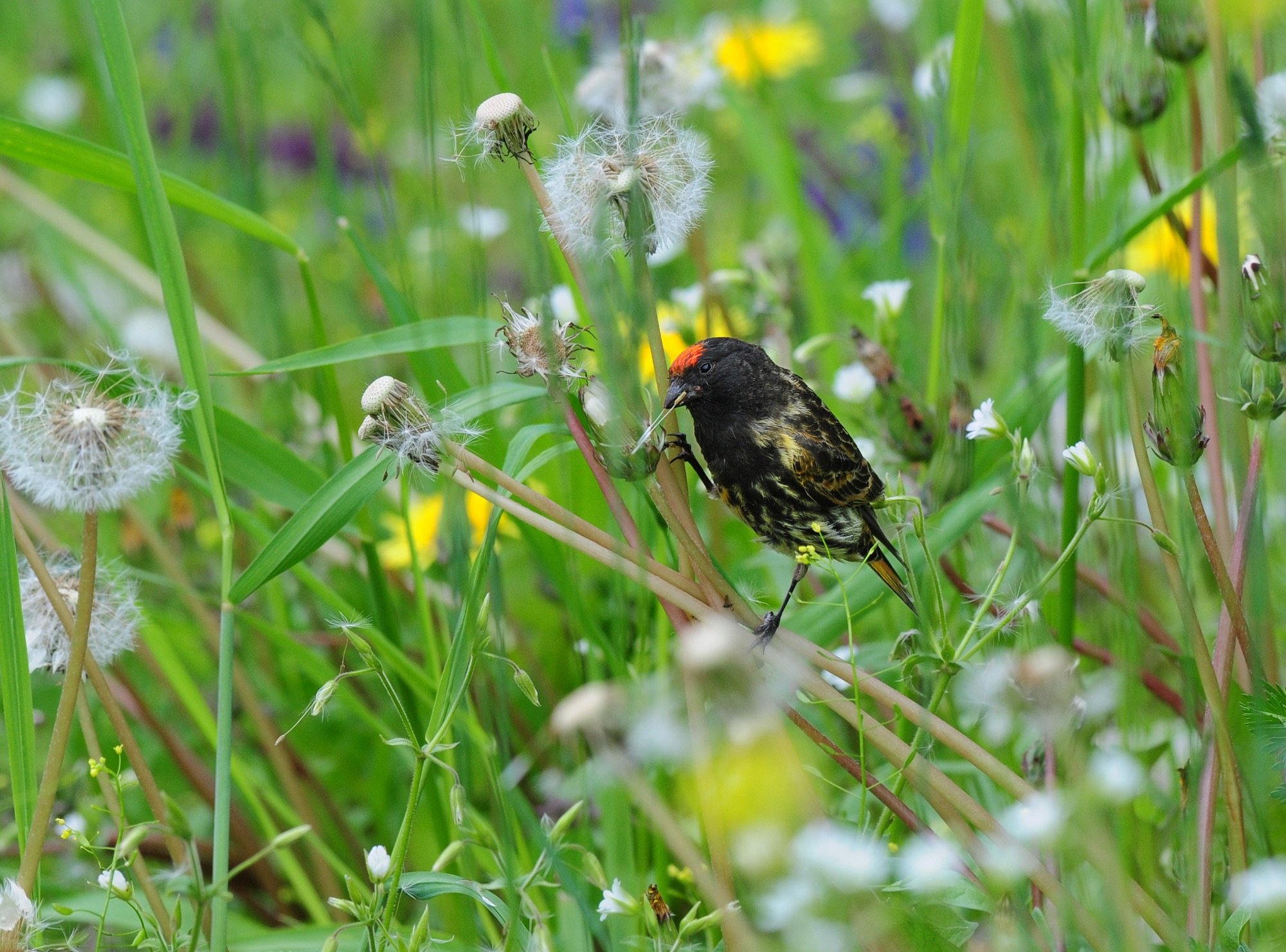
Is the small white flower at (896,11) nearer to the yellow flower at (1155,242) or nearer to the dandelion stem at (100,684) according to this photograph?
the yellow flower at (1155,242)

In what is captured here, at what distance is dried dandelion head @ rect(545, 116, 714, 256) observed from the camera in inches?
49.4

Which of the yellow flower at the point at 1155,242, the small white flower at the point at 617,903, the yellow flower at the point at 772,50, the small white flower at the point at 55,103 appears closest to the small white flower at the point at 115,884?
the small white flower at the point at 617,903

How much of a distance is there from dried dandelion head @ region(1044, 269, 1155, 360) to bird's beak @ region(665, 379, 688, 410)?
537 mm

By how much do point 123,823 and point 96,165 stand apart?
2.72ft

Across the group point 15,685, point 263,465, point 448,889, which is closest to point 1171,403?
point 448,889

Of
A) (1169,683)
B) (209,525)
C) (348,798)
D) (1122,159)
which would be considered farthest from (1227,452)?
(209,525)

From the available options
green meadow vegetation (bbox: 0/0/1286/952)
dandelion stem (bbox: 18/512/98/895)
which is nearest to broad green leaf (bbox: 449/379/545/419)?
green meadow vegetation (bbox: 0/0/1286/952)

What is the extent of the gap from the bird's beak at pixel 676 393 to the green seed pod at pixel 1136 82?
2.53 feet

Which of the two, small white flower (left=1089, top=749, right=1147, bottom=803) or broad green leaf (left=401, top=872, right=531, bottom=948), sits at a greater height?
small white flower (left=1089, top=749, right=1147, bottom=803)

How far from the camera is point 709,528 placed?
2.46 metres

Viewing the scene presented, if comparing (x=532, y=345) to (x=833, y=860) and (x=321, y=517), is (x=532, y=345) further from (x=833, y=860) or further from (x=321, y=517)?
(x=833, y=860)

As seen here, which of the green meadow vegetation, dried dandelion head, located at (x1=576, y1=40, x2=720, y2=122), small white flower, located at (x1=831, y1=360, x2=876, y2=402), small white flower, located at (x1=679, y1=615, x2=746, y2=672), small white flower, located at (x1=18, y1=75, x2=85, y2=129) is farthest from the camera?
small white flower, located at (x1=18, y1=75, x2=85, y2=129)

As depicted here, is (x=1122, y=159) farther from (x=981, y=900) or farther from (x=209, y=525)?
(x=209, y=525)

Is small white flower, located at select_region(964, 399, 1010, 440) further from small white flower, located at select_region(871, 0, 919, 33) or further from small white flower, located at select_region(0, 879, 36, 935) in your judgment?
small white flower, located at select_region(871, 0, 919, 33)
